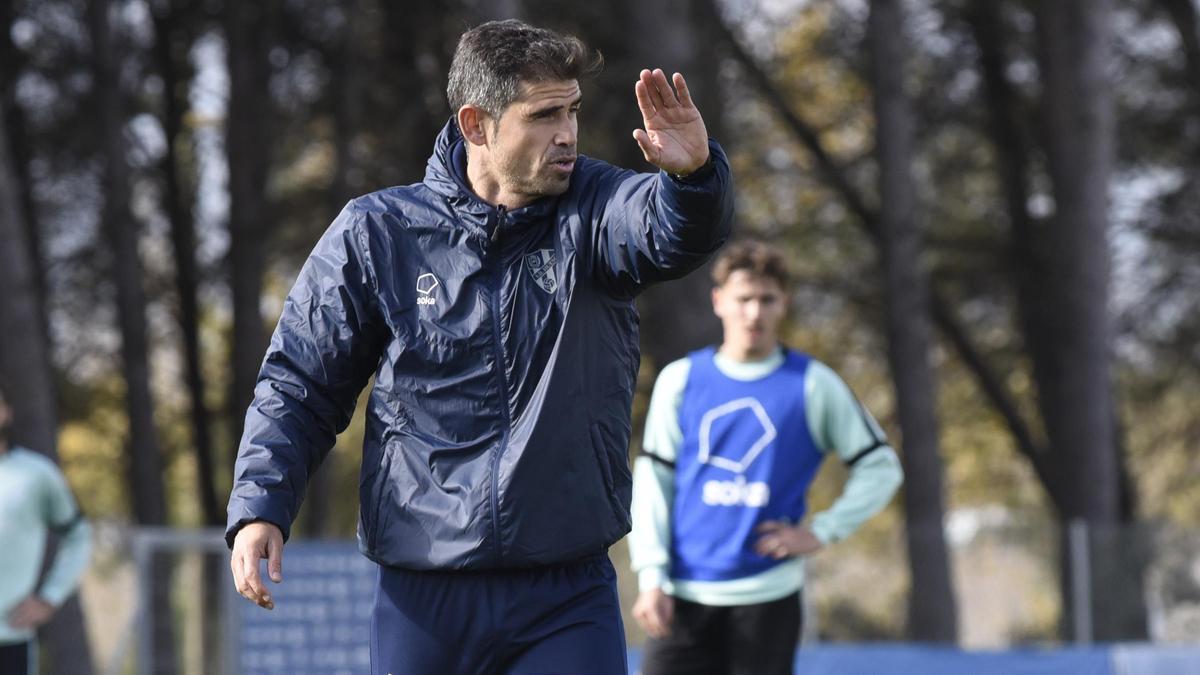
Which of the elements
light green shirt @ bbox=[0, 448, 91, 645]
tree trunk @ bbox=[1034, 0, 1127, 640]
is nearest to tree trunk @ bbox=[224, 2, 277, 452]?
tree trunk @ bbox=[1034, 0, 1127, 640]

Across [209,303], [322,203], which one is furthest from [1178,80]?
[209,303]

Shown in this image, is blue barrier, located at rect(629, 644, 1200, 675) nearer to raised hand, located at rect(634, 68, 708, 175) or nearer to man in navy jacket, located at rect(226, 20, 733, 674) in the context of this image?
man in navy jacket, located at rect(226, 20, 733, 674)

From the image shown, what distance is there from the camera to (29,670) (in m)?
8.21

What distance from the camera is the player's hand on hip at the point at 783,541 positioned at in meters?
6.82

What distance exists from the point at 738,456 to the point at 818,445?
0.33 m

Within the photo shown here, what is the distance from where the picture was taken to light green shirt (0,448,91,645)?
8203 millimetres

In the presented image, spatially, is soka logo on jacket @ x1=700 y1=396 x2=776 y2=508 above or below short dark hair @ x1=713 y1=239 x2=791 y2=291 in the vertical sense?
below

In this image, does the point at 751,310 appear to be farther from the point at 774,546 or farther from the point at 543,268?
the point at 543,268

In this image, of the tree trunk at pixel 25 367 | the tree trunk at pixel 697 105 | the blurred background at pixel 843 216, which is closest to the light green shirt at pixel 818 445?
the tree trunk at pixel 697 105

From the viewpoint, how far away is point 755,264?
6.98 metres

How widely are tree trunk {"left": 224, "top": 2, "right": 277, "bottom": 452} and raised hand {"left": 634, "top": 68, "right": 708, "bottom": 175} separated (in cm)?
1618

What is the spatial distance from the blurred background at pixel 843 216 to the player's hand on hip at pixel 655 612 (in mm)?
8307

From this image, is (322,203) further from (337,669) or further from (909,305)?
(337,669)

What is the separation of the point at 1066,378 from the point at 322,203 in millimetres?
8128
